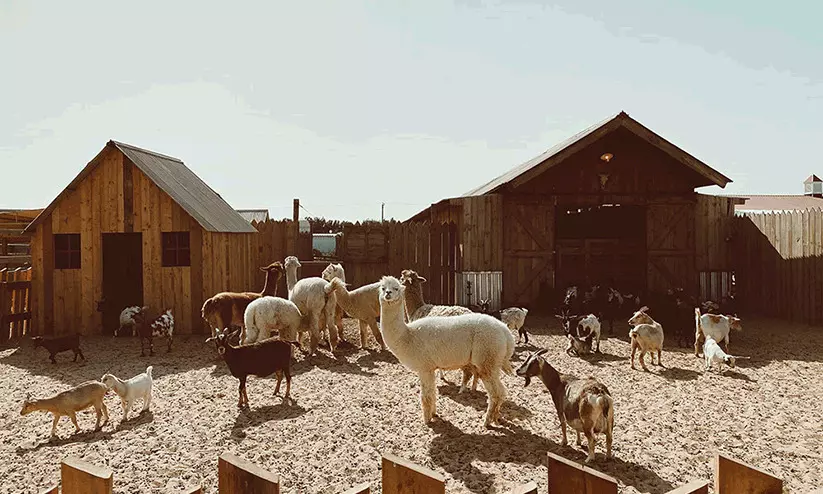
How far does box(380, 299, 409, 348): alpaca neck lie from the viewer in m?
6.87

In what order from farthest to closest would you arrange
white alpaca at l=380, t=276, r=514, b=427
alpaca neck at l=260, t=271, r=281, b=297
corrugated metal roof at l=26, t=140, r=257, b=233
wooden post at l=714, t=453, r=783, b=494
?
corrugated metal roof at l=26, t=140, r=257, b=233
alpaca neck at l=260, t=271, r=281, b=297
white alpaca at l=380, t=276, r=514, b=427
wooden post at l=714, t=453, r=783, b=494

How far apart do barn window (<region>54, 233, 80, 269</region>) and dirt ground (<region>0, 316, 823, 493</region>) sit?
4000 mm

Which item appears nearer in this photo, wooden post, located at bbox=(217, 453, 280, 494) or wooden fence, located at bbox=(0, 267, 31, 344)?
wooden post, located at bbox=(217, 453, 280, 494)

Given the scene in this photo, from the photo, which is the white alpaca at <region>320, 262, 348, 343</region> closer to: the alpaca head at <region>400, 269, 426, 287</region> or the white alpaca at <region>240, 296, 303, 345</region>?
the white alpaca at <region>240, 296, 303, 345</region>

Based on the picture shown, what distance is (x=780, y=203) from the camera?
36.3 m

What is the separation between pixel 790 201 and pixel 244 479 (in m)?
45.1

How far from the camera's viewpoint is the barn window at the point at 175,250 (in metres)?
14.1

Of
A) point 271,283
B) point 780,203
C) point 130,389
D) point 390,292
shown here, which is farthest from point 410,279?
point 780,203

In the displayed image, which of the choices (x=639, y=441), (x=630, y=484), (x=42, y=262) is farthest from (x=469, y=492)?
(x=42, y=262)

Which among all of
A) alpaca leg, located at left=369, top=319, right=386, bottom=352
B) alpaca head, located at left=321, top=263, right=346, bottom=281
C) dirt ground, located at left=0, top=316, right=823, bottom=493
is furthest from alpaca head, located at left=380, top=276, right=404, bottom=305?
alpaca head, located at left=321, top=263, right=346, bottom=281

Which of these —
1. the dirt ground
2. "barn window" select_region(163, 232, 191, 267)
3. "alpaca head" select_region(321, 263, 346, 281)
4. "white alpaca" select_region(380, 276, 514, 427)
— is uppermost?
"barn window" select_region(163, 232, 191, 267)

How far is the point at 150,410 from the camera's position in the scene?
25.5ft

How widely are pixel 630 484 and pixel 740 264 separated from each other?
14272 millimetres

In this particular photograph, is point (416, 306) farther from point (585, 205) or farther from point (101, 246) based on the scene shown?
point (101, 246)
